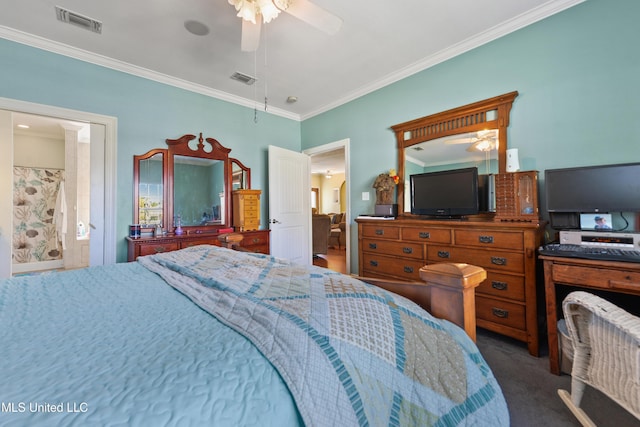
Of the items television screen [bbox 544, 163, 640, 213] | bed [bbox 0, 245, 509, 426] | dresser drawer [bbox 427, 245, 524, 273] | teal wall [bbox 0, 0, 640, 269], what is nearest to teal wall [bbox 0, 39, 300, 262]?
teal wall [bbox 0, 0, 640, 269]

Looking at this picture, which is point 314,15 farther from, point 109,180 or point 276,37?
point 109,180

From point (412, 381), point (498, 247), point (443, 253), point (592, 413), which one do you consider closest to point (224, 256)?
point (412, 381)

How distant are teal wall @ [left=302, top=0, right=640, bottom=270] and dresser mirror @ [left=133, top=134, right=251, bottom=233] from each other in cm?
272

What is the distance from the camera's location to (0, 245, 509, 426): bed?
46 cm

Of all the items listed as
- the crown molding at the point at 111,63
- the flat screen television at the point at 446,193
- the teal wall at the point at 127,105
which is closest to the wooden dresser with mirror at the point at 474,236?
the flat screen television at the point at 446,193

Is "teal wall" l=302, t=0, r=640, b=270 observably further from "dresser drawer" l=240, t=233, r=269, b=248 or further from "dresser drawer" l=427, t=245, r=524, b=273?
"dresser drawer" l=240, t=233, r=269, b=248

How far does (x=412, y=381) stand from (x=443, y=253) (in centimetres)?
190

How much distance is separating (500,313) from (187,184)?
359 centimetres

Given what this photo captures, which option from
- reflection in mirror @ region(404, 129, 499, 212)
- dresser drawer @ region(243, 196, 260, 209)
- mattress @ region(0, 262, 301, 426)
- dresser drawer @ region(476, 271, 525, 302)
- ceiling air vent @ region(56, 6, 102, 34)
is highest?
ceiling air vent @ region(56, 6, 102, 34)

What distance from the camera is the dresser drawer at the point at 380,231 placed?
268 cm

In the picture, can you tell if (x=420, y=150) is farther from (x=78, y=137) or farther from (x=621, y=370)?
(x=78, y=137)

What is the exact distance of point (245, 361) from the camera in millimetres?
556

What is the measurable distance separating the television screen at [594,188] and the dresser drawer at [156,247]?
3.51 meters

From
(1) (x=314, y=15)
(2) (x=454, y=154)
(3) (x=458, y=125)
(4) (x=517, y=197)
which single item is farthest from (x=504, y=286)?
(1) (x=314, y=15)
